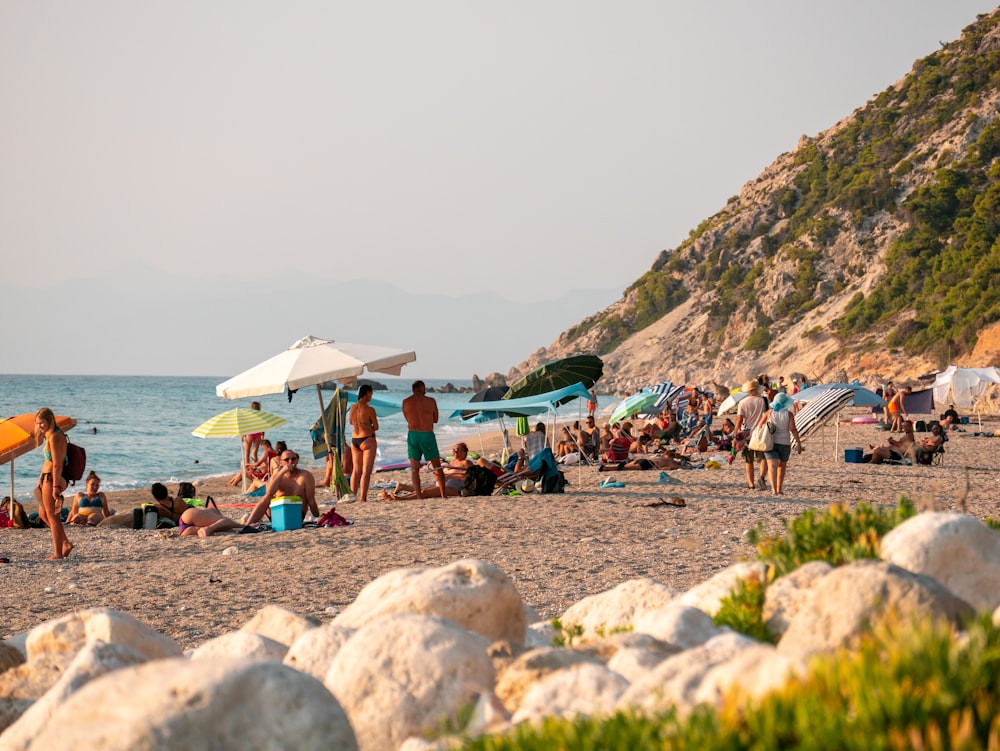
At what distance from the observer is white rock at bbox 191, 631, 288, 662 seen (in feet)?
14.1

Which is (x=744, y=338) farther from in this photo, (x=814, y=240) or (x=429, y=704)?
(x=429, y=704)

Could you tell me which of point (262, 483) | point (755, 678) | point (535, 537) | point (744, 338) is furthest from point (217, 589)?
point (744, 338)

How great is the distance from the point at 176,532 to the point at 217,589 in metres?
4.20

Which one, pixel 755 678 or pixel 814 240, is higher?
pixel 814 240

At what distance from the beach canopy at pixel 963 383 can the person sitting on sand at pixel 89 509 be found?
24.3 meters

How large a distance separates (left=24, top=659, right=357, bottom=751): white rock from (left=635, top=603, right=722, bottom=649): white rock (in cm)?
143

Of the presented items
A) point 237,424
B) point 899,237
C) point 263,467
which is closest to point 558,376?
point 237,424

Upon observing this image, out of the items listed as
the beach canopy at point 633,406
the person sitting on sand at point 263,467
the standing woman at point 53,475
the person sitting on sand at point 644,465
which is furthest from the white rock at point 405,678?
the beach canopy at point 633,406

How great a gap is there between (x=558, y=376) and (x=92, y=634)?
12169 mm

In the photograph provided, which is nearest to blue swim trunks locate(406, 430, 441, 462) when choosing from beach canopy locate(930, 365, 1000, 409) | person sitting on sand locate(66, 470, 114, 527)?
person sitting on sand locate(66, 470, 114, 527)

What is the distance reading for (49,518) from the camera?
9906 millimetres

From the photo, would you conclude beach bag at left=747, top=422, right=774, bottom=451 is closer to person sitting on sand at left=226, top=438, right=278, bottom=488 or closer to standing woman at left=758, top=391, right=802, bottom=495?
standing woman at left=758, top=391, right=802, bottom=495

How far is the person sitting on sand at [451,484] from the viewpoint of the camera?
14627 millimetres

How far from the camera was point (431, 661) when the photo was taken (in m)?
3.47
